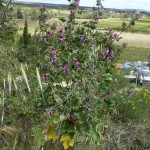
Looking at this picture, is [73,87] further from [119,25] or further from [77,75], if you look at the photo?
[119,25]

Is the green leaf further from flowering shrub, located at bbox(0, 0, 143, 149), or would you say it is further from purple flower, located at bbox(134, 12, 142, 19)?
purple flower, located at bbox(134, 12, 142, 19)

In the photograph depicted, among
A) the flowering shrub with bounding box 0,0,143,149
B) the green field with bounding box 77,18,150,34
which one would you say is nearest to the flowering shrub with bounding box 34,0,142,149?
the flowering shrub with bounding box 0,0,143,149

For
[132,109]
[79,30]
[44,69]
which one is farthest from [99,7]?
[132,109]

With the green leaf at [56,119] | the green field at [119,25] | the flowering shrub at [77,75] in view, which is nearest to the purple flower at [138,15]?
the green field at [119,25]

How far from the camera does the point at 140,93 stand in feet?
24.7

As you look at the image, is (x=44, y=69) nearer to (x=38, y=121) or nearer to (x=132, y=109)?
(x=38, y=121)

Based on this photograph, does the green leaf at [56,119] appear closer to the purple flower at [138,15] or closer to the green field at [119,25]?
the green field at [119,25]

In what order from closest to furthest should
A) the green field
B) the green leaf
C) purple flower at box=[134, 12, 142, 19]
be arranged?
the green leaf
purple flower at box=[134, 12, 142, 19]
the green field

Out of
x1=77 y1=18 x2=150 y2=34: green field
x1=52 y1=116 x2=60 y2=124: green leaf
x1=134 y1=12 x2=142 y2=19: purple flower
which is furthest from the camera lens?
x1=77 y1=18 x2=150 y2=34: green field

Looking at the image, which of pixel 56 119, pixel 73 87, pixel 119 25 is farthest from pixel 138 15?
pixel 119 25

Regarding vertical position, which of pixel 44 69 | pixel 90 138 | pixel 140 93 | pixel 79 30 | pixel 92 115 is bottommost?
pixel 140 93

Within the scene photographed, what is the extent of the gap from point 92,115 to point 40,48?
1.42 meters

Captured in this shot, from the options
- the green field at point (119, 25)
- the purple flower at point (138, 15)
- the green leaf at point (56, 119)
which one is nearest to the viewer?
the green leaf at point (56, 119)

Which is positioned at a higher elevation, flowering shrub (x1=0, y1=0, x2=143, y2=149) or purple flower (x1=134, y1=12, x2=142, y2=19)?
purple flower (x1=134, y1=12, x2=142, y2=19)
